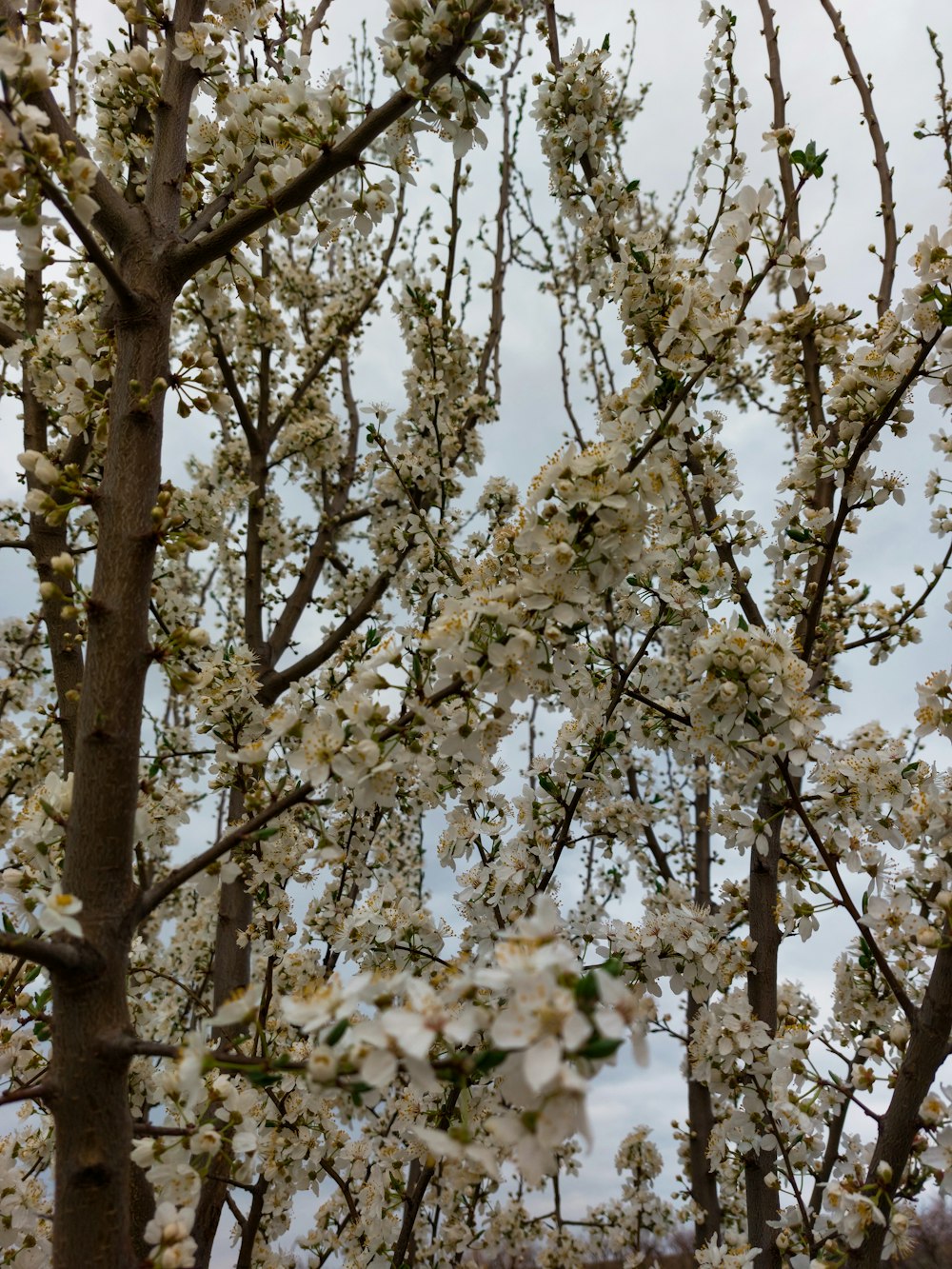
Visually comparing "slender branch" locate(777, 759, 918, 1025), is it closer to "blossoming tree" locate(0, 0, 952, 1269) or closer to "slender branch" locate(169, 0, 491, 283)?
"blossoming tree" locate(0, 0, 952, 1269)

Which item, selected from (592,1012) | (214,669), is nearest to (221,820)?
(214,669)

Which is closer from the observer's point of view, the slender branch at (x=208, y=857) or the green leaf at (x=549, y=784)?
the slender branch at (x=208, y=857)

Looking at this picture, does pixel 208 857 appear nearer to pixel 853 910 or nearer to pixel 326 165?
pixel 853 910

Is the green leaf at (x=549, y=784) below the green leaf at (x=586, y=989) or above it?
above

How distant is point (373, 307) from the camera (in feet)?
21.9

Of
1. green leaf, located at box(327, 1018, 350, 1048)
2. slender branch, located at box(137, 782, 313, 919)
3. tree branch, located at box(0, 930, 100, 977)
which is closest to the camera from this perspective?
green leaf, located at box(327, 1018, 350, 1048)

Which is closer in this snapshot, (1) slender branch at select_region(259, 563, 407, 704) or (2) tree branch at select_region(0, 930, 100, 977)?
(2) tree branch at select_region(0, 930, 100, 977)

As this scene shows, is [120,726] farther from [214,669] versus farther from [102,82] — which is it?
[102,82]

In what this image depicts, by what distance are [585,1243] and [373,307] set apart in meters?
7.47

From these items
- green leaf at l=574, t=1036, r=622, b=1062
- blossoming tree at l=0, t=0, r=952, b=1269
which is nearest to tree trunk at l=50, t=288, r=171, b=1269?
blossoming tree at l=0, t=0, r=952, b=1269

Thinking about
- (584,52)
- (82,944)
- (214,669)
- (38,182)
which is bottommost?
(82,944)

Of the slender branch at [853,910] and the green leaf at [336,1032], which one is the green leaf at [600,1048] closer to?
the green leaf at [336,1032]

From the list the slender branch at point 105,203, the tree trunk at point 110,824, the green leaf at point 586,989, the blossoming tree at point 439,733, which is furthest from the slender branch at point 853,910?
the slender branch at point 105,203

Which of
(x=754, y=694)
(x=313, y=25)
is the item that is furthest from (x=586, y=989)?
(x=313, y=25)
